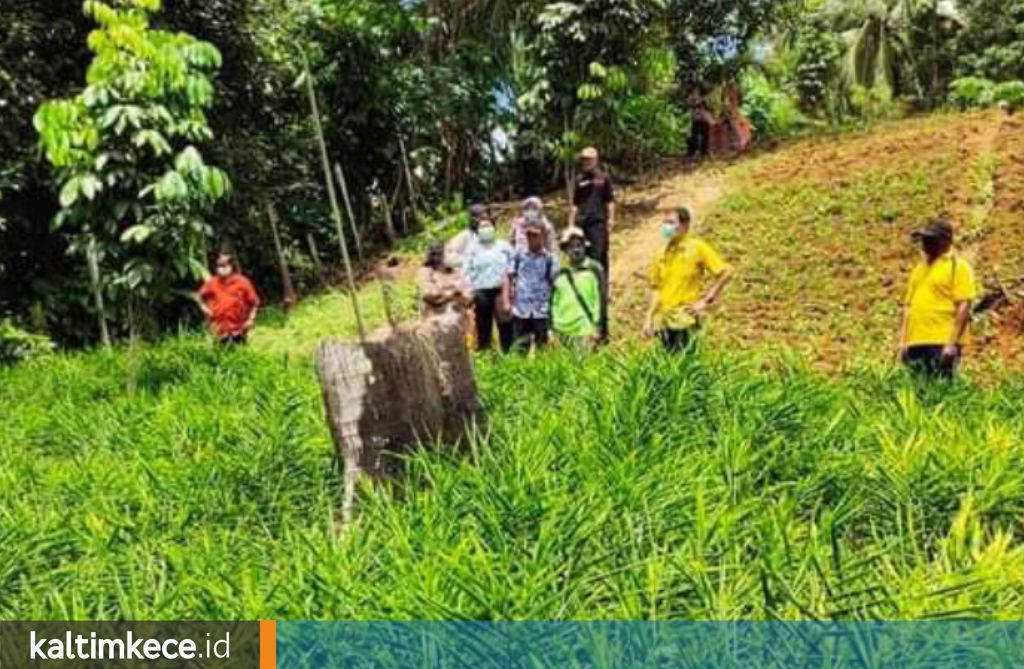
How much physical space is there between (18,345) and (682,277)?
697 centimetres

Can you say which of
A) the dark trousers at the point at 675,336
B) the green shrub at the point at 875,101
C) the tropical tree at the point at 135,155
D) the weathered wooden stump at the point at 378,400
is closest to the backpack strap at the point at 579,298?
the dark trousers at the point at 675,336

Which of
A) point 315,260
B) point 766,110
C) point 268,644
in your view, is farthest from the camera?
point 766,110

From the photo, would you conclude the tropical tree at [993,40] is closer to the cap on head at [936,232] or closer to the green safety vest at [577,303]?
the green safety vest at [577,303]

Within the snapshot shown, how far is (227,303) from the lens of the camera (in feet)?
29.3

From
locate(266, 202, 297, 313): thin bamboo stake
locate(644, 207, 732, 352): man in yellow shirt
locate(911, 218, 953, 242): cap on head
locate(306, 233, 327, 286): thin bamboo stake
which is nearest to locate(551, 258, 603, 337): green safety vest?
locate(644, 207, 732, 352): man in yellow shirt

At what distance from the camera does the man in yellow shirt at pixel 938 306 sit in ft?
19.2

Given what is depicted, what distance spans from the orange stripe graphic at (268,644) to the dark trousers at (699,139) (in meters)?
16.0

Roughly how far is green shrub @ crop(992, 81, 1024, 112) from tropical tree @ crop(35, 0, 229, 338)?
13051mm

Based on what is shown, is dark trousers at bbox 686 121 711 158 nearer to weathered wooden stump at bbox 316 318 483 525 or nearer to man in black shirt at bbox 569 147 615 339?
man in black shirt at bbox 569 147 615 339

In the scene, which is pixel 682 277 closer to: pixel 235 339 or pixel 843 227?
pixel 235 339

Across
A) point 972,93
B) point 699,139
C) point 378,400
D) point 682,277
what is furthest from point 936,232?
point 972,93

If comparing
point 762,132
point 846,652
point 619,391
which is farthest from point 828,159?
point 846,652

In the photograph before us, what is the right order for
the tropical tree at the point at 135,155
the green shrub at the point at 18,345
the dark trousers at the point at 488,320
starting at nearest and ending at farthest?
the tropical tree at the point at 135,155 → the dark trousers at the point at 488,320 → the green shrub at the point at 18,345

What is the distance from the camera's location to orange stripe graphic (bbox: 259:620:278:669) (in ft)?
9.36
